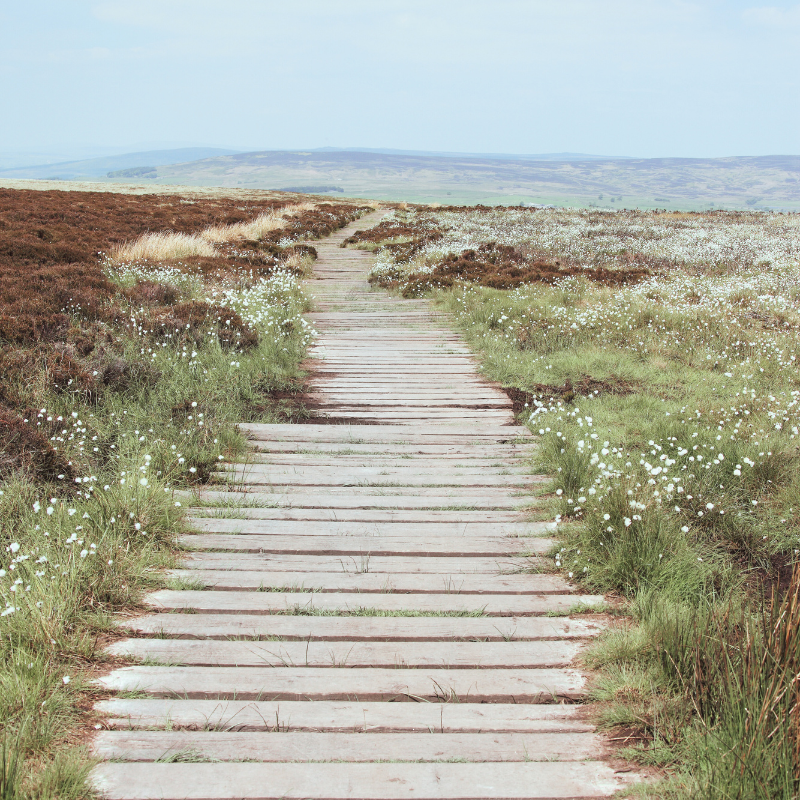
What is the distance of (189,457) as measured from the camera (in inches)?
210

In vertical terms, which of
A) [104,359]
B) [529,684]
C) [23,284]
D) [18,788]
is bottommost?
[529,684]

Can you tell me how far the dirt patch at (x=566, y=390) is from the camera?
25.0 feet

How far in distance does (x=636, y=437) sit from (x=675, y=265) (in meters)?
15.2

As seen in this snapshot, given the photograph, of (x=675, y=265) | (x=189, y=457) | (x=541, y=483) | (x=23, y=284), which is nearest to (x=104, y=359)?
(x=189, y=457)

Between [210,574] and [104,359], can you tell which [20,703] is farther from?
[104,359]

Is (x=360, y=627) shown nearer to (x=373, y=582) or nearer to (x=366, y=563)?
(x=373, y=582)

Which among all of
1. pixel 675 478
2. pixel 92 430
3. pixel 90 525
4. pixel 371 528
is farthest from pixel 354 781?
pixel 92 430

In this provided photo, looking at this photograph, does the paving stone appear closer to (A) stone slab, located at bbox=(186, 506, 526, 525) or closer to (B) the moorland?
(B) the moorland

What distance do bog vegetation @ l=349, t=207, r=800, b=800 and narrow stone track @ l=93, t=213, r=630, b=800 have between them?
301mm

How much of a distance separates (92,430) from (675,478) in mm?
5166

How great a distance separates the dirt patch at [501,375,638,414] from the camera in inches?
300

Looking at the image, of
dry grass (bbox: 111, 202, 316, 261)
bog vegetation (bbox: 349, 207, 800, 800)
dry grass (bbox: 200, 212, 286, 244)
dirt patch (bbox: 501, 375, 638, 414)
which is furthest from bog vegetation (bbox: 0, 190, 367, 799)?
A: dry grass (bbox: 200, 212, 286, 244)

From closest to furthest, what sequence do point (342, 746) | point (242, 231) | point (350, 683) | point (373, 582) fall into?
point (342, 746), point (350, 683), point (373, 582), point (242, 231)

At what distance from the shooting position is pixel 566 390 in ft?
26.4
